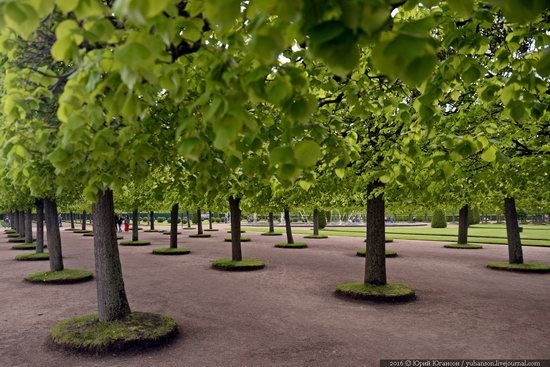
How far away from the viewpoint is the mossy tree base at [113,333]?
8.10 m

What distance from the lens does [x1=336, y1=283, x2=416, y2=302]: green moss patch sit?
1207cm

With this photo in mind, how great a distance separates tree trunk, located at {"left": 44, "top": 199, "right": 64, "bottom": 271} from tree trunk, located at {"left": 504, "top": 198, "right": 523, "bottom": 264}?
64.0ft

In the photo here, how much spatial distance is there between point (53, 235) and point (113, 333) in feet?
31.4

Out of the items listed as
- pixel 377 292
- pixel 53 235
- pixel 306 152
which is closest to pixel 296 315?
pixel 377 292

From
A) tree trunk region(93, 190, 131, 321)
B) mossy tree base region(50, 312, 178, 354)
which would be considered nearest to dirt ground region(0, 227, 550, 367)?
mossy tree base region(50, 312, 178, 354)

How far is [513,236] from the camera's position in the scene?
19000mm

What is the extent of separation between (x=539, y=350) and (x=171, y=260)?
17.3 metres

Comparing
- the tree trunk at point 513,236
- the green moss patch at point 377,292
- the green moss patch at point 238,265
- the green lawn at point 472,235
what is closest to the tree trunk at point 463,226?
the green lawn at point 472,235

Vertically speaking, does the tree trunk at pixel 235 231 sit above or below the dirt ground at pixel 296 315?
above

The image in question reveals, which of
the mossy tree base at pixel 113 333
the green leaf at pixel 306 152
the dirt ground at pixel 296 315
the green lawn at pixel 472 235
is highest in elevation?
the green leaf at pixel 306 152

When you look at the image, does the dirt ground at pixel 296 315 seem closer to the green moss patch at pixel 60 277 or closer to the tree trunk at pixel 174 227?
the green moss patch at pixel 60 277

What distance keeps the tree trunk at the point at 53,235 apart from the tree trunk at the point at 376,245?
12.1 m

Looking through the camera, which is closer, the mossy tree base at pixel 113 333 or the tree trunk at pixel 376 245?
the mossy tree base at pixel 113 333

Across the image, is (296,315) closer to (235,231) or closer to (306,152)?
(306,152)
